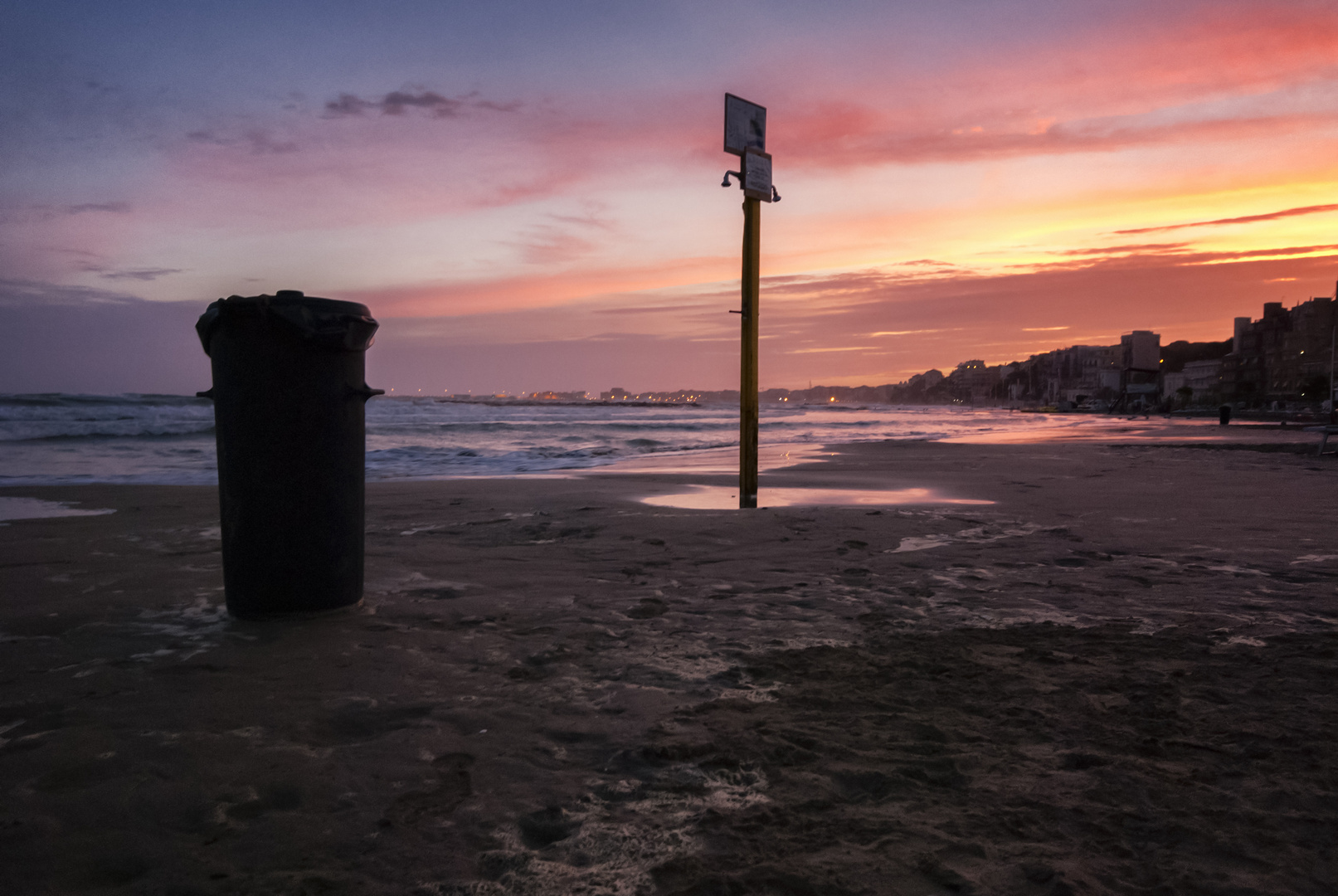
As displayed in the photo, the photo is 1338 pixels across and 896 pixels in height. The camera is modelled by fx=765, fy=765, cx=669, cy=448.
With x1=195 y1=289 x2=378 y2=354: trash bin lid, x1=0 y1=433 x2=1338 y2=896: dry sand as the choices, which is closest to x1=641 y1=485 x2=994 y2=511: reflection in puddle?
x1=0 y1=433 x2=1338 y2=896: dry sand

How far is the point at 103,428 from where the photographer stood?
23.6 m

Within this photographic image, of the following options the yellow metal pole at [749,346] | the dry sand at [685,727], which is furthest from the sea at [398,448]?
the dry sand at [685,727]

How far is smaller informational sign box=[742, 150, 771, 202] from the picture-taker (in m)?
7.40

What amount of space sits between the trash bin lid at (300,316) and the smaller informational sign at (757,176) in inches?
191

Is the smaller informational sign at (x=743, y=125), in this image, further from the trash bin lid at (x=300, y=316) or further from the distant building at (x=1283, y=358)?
the distant building at (x=1283, y=358)

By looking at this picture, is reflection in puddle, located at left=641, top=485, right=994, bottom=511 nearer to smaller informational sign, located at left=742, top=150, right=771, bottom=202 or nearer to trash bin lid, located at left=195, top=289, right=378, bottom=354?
smaller informational sign, located at left=742, top=150, right=771, bottom=202

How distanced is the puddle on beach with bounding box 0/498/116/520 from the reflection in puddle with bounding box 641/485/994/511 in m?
5.53

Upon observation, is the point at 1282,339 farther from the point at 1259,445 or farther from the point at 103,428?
the point at 103,428

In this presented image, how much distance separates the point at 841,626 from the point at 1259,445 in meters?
18.4

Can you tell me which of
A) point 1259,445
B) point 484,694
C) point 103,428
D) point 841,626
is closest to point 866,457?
point 1259,445

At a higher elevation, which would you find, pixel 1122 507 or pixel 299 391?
pixel 299 391

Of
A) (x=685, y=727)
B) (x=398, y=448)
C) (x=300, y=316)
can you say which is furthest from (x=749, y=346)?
(x=398, y=448)

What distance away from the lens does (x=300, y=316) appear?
3.39m

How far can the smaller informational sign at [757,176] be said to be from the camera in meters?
7.40
